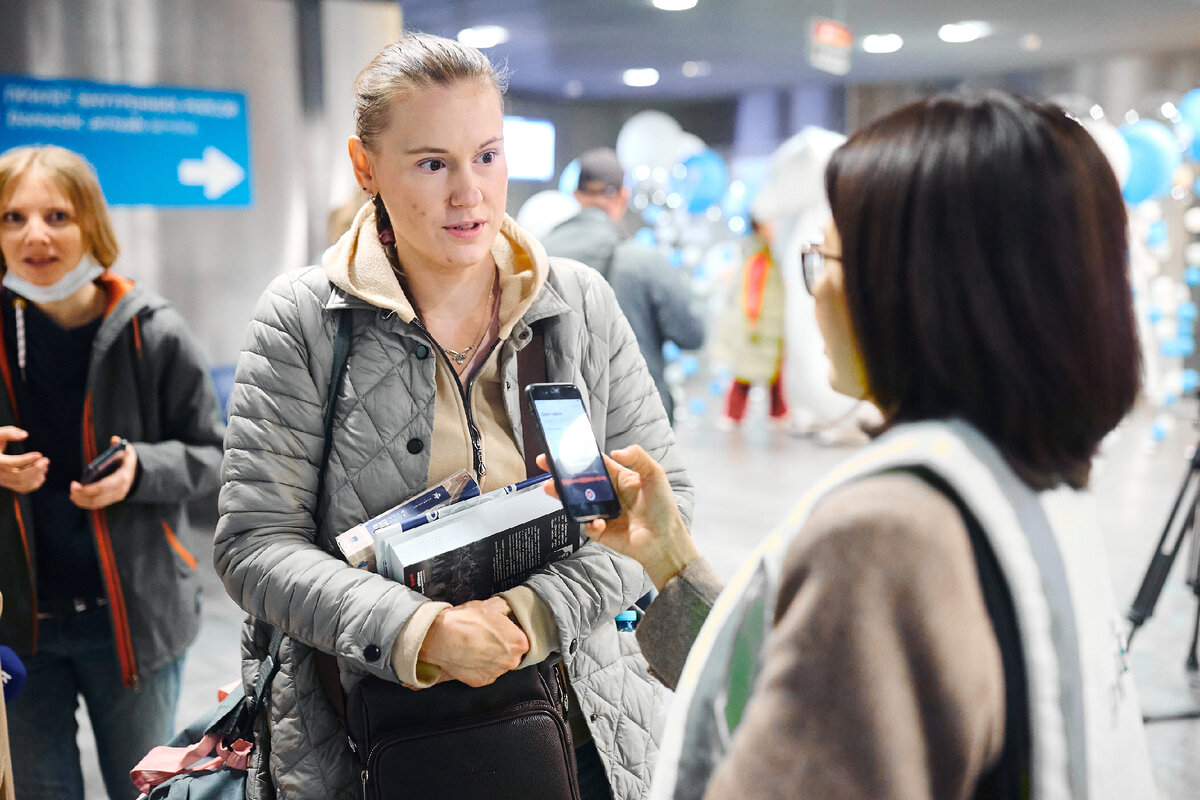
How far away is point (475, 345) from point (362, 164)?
0.33 m

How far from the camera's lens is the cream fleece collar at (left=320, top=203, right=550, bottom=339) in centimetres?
137

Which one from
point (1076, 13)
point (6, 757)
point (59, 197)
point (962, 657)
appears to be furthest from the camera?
point (1076, 13)

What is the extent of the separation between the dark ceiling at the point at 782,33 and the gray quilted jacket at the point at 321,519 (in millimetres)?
5556

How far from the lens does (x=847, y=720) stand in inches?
27.1

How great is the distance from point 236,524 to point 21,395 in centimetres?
101

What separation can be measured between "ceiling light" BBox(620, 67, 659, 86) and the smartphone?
10.9 m

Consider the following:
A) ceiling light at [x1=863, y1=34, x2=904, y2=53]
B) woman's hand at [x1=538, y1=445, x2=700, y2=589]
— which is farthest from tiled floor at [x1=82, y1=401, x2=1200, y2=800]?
ceiling light at [x1=863, y1=34, x2=904, y2=53]

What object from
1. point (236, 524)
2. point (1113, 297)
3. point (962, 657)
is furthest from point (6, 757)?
point (1113, 297)

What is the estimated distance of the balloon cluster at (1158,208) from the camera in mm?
5977

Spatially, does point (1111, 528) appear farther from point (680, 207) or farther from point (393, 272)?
point (680, 207)

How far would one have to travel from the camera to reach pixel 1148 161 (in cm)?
618

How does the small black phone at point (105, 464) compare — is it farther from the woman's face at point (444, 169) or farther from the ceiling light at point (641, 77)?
the ceiling light at point (641, 77)

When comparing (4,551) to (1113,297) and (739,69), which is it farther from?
(739,69)

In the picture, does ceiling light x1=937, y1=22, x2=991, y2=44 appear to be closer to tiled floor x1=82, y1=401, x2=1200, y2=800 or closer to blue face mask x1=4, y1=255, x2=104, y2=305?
tiled floor x1=82, y1=401, x2=1200, y2=800
